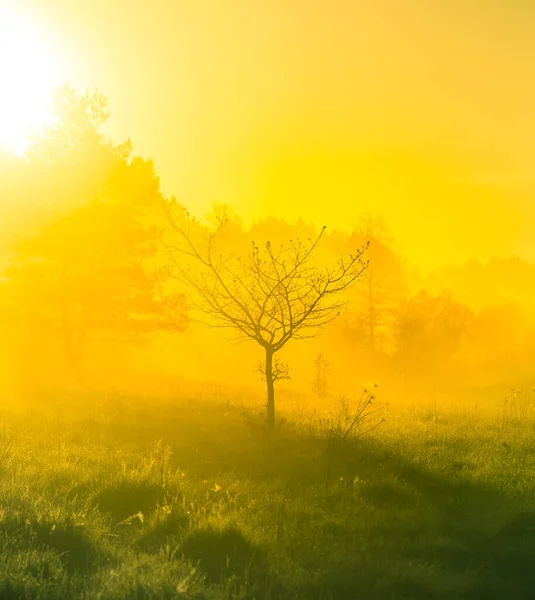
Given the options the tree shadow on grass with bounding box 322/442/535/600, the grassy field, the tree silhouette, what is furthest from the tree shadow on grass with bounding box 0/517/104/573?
the tree silhouette

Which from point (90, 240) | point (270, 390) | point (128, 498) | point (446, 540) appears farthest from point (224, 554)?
point (90, 240)

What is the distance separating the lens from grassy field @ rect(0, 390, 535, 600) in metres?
5.51

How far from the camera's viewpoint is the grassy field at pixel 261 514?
5512 mm

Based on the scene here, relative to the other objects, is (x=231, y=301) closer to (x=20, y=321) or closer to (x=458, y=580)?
(x=458, y=580)

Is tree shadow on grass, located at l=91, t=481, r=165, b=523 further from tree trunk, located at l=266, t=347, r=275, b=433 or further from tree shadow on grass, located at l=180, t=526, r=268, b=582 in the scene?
tree trunk, located at l=266, t=347, r=275, b=433

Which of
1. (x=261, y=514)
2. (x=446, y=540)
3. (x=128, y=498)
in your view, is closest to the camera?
(x=446, y=540)

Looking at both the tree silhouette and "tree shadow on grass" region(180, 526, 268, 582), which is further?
A: the tree silhouette

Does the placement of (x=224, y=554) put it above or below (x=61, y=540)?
below

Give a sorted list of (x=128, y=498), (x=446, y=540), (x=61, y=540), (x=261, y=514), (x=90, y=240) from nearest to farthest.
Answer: (x=61, y=540), (x=446, y=540), (x=261, y=514), (x=128, y=498), (x=90, y=240)

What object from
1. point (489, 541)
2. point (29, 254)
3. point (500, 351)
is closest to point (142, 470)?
point (489, 541)

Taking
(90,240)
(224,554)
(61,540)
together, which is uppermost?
(90,240)

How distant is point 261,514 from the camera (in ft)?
23.8

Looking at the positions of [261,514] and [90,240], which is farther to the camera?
[90,240]

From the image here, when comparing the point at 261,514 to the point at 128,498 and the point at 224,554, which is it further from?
the point at 128,498
